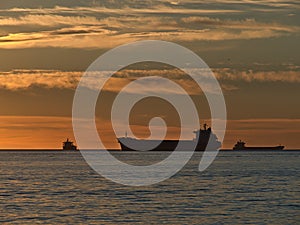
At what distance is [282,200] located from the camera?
71.5 metres

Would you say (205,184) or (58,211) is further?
(205,184)

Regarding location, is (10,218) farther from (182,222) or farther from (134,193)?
(134,193)

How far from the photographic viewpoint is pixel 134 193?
80.6 metres

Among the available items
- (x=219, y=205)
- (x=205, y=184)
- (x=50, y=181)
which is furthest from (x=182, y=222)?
(x=50, y=181)

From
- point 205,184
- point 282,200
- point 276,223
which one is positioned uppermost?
point 205,184

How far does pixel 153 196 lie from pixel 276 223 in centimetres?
2230

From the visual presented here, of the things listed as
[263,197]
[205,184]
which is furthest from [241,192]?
[205,184]

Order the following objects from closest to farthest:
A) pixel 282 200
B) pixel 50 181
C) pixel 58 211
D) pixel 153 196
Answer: pixel 58 211 < pixel 282 200 < pixel 153 196 < pixel 50 181

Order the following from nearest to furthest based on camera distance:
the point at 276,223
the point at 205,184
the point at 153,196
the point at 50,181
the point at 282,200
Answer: the point at 276,223, the point at 282,200, the point at 153,196, the point at 205,184, the point at 50,181

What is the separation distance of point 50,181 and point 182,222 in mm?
47995

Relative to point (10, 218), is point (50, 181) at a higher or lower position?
higher

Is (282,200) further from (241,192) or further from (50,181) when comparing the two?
(50,181)

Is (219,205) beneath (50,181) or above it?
beneath

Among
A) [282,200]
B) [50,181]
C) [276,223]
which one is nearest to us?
[276,223]
